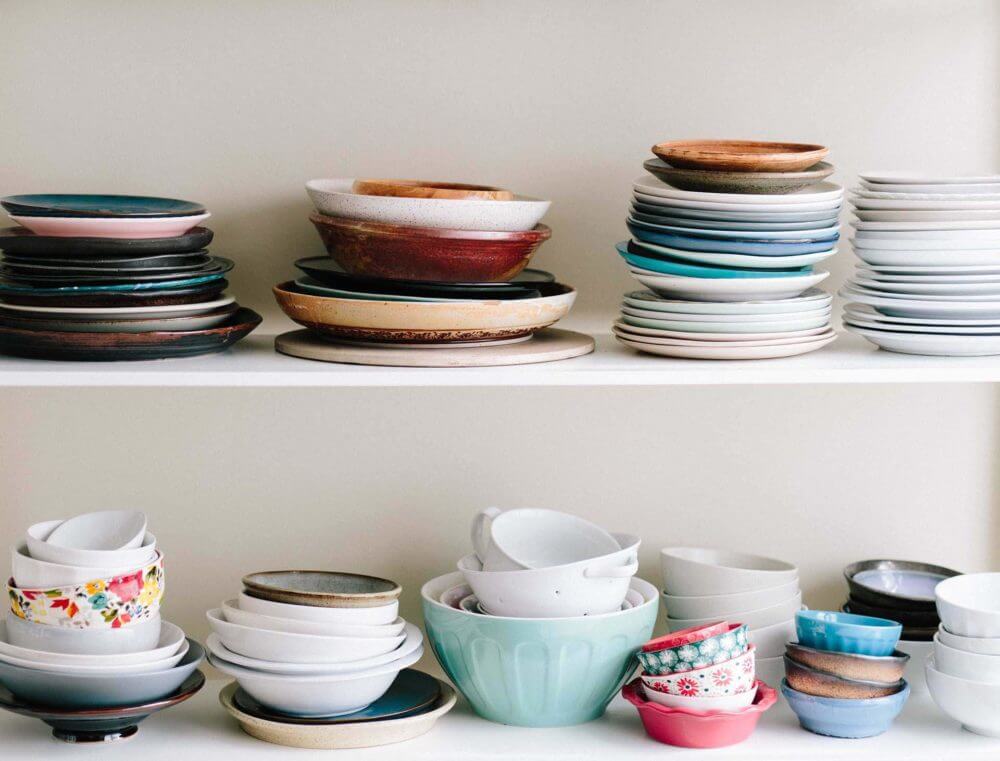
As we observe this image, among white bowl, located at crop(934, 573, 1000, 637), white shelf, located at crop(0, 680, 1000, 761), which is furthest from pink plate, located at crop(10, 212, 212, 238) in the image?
white bowl, located at crop(934, 573, 1000, 637)

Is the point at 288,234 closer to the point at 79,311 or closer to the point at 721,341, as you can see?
the point at 79,311

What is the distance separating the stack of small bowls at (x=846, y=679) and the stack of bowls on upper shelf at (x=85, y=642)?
69 cm

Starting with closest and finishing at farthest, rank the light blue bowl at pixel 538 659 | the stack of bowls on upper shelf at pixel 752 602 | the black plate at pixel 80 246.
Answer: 1. the black plate at pixel 80 246
2. the light blue bowl at pixel 538 659
3. the stack of bowls on upper shelf at pixel 752 602

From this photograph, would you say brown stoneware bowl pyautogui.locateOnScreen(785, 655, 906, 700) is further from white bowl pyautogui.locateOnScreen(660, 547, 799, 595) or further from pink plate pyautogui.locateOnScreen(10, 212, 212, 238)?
pink plate pyautogui.locateOnScreen(10, 212, 212, 238)

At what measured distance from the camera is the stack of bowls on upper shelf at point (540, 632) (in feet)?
4.69

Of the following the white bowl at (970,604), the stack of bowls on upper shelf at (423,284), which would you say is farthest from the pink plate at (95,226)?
the white bowl at (970,604)

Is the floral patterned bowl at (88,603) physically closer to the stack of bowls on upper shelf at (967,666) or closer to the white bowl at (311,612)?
the white bowl at (311,612)

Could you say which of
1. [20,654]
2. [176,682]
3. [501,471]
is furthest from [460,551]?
[20,654]

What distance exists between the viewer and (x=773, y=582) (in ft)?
5.12

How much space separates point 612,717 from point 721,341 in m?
0.47

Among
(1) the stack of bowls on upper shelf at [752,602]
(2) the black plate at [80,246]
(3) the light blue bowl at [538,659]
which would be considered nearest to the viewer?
(2) the black plate at [80,246]

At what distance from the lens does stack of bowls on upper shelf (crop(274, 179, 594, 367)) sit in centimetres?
137

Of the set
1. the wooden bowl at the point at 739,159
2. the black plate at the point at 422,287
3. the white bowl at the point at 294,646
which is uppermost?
the wooden bowl at the point at 739,159

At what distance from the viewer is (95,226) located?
1337 millimetres
